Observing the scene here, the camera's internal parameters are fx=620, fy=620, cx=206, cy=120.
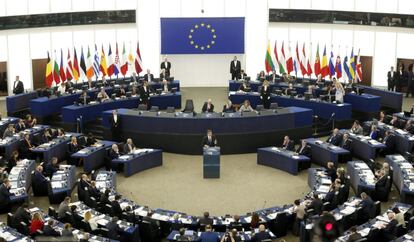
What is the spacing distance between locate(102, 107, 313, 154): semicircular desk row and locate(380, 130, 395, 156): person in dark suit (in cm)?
429

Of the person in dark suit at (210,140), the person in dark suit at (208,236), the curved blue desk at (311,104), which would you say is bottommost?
the person in dark suit at (208,236)

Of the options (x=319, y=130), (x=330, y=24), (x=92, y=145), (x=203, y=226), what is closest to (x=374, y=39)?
(x=330, y=24)

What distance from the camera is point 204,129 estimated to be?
2783cm

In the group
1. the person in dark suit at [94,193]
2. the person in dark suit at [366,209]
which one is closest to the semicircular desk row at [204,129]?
the person in dark suit at [94,193]

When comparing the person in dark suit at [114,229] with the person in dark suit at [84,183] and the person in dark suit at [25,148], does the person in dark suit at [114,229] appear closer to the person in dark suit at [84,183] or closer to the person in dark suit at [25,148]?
the person in dark suit at [84,183]

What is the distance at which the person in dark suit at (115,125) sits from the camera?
28078 millimetres

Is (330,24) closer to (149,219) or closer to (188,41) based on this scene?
(188,41)

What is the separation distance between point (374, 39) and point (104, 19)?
669 inches

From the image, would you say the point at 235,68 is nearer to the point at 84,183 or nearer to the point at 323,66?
the point at 323,66

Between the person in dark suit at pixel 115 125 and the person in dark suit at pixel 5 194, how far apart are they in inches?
303

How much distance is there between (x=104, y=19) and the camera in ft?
129

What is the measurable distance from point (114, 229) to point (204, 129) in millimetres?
10556

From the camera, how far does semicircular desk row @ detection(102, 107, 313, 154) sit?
91.2ft

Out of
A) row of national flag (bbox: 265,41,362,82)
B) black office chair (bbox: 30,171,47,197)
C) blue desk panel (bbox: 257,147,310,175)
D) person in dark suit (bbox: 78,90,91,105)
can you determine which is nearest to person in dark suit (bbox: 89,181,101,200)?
black office chair (bbox: 30,171,47,197)
